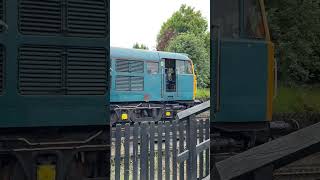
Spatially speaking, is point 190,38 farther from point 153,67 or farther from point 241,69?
point 241,69

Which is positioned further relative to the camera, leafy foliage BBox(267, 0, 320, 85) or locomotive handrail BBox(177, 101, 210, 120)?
locomotive handrail BBox(177, 101, 210, 120)

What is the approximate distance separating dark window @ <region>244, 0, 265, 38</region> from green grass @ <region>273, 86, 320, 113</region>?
4.88ft

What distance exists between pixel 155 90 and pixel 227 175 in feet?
45.8

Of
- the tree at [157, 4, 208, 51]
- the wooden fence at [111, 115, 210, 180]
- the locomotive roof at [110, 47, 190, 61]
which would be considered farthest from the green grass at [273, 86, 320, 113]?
the tree at [157, 4, 208, 51]

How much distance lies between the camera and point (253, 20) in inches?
157

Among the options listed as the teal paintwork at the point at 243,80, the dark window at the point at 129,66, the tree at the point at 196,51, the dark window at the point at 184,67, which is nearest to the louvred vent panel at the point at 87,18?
the teal paintwork at the point at 243,80

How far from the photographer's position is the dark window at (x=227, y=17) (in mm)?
3861

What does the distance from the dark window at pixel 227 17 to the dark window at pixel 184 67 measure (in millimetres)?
12994

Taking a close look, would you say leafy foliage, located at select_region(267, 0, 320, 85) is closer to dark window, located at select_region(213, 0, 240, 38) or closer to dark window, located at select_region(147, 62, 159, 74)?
dark window, located at select_region(213, 0, 240, 38)

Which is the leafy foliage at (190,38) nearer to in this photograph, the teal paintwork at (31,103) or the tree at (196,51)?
the tree at (196,51)

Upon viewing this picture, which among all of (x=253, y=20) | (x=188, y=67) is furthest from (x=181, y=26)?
(x=253, y=20)

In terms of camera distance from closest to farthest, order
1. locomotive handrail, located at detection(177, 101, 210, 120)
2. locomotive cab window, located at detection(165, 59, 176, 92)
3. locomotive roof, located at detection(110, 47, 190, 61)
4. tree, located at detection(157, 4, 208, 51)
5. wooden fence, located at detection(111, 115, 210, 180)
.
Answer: wooden fence, located at detection(111, 115, 210, 180) < locomotive handrail, located at detection(177, 101, 210, 120) < locomotive roof, located at detection(110, 47, 190, 61) < locomotive cab window, located at detection(165, 59, 176, 92) < tree, located at detection(157, 4, 208, 51)

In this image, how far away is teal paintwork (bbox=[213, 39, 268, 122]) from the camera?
152 inches

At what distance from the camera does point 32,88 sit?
329 centimetres
